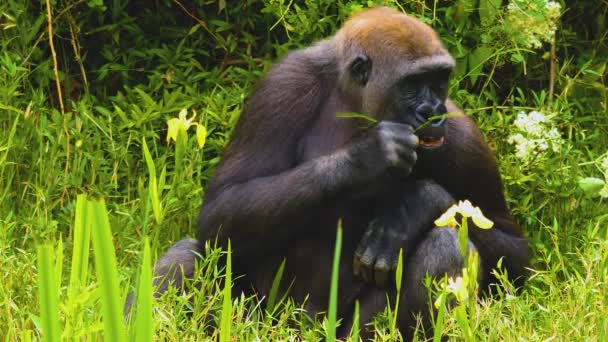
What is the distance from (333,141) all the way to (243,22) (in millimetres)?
1664

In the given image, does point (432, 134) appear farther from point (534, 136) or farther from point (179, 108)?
point (179, 108)

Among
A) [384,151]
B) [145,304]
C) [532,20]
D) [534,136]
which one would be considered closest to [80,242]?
[145,304]

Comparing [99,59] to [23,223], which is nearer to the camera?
[23,223]

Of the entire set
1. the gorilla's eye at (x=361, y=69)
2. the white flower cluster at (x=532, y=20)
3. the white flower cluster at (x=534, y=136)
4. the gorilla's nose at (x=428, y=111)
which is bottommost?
the white flower cluster at (x=534, y=136)

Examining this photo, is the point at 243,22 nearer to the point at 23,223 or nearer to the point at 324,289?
the point at 23,223

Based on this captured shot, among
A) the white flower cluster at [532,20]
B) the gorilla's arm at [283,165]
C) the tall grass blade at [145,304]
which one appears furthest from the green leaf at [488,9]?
the tall grass blade at [145,304]

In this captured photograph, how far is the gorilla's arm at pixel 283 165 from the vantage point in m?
3.59

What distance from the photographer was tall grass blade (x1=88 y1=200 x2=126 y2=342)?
77.7 inches

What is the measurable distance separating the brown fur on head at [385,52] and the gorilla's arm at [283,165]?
4.8 inches

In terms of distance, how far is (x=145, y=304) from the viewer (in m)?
2.10

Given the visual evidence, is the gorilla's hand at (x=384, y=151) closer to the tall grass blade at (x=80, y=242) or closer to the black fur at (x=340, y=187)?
the black fur at (x=340, y=187)

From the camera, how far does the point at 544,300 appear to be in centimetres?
380

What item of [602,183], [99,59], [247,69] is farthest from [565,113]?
[99,59]

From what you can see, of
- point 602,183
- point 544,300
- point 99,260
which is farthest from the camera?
point 602,183
